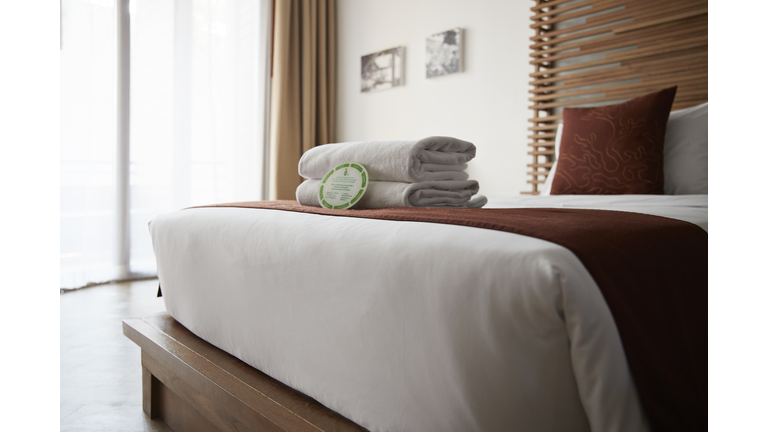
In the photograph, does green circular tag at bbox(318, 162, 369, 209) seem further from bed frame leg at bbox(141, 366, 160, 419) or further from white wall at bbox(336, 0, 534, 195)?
white wall at bbox(336, 0, 534, 195)

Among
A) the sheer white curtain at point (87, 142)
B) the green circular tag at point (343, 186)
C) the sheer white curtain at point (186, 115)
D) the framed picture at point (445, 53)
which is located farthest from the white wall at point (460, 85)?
the green circular tag at point (343, 186)

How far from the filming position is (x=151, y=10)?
3.56 meters

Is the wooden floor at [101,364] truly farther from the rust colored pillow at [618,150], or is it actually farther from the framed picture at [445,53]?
the framed picture at [445,53]

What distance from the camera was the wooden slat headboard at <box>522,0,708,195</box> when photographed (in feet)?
8.21

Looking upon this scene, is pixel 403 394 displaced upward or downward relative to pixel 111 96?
downward

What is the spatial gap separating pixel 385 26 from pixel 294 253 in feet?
11.8

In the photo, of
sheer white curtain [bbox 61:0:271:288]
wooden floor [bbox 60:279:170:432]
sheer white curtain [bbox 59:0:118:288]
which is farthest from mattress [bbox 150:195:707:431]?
sheer white curtain [bbox 61:0:271:288]

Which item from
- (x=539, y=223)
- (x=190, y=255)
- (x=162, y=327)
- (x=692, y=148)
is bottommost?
(x=162, y=327)

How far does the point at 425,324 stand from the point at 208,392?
68cm

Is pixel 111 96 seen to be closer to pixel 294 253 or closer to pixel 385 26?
pixel 385 26

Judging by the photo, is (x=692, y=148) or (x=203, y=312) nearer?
(x=203, y=312)

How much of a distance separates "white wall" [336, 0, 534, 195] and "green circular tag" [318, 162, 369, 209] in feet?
7.26

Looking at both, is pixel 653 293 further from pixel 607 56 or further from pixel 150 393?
pixel 607 56
